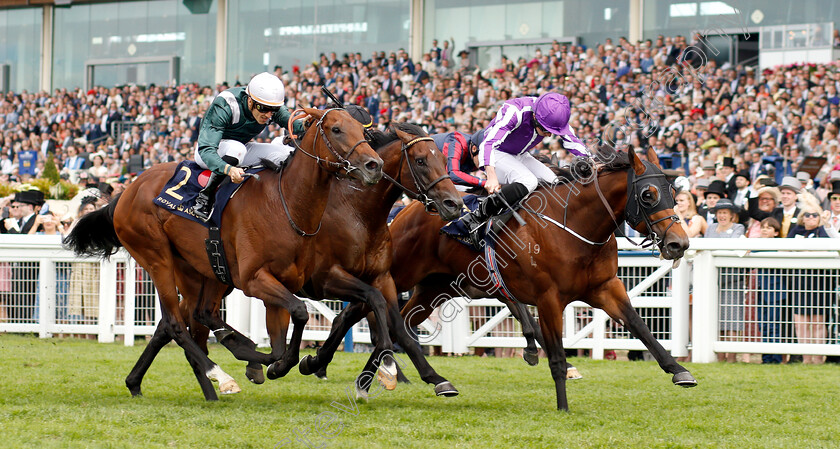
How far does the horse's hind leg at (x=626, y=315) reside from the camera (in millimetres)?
5770

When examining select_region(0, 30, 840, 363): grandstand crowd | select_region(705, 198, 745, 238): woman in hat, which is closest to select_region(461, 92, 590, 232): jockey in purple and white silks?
select_region(0, 30, 840, 363): grandstand crowd

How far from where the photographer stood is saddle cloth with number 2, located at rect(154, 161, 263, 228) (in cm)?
598

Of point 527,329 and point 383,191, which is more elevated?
point 383,191

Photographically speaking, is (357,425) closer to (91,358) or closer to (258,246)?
(258,246)

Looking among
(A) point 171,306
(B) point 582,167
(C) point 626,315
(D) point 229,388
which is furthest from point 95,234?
(C) point 626,315

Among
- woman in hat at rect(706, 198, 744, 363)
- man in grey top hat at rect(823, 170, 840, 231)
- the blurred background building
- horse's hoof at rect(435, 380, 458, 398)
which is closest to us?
horse's hoof at rect(435, 380, 458, 398)

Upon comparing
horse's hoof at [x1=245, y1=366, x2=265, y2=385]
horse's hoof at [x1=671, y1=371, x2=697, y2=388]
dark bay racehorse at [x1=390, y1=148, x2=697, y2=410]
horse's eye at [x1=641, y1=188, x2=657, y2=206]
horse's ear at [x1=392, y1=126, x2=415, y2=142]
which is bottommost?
horse's hoof at [x1=245, y1=366, x2=265, y2=385]

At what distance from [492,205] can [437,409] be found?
4.63 feet

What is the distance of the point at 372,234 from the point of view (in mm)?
5867

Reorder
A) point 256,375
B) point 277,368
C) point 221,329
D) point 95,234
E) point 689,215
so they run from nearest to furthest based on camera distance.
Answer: point 277,368 → point 256,375 → point 221,329 → point 95,234 → point 689,215

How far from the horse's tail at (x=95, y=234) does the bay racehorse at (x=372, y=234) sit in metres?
1.84

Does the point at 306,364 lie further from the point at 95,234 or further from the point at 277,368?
the point at 95,234

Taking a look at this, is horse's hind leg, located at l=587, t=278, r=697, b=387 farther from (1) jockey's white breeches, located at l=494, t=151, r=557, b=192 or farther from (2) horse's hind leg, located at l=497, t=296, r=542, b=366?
(2) horse's hind leg, located at l=497, t=296, r=542, b=366

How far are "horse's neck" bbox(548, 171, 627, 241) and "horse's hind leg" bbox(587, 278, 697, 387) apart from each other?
328 millimetres
